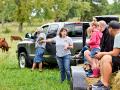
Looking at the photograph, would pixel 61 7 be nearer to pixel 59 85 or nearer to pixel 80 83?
pixel 59 85

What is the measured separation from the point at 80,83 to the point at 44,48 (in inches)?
417

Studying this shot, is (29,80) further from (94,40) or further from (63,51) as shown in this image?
(94,40)

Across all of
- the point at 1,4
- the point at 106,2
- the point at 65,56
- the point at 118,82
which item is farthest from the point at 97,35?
the point at 106,2

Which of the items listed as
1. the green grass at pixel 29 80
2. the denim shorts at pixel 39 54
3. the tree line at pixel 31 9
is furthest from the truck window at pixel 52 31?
→ the tree line at pixel 31 9

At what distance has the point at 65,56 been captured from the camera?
1383cm

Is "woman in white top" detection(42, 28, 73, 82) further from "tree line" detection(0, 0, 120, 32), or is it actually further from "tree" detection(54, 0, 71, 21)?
"tree" detection(54, 0, 71, 21)

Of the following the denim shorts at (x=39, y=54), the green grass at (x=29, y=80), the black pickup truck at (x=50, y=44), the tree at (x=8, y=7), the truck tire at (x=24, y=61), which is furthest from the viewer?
the tree at (x=8, y=7)

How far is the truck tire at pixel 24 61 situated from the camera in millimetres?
19786

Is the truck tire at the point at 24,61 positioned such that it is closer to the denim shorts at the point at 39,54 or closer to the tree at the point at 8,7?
the denim shorts at the point at 39,54

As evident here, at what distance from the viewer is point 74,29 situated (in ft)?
56.8

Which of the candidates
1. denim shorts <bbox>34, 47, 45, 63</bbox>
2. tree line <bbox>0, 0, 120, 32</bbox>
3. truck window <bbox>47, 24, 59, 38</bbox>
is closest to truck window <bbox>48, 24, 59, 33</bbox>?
truck window <bbox>47, 24, 59, 38</bbox>

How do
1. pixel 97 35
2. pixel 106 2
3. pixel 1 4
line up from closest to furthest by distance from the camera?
pixel 97 35 → pixel 1 4 → pixel 106 2

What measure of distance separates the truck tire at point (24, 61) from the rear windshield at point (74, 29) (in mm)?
3083

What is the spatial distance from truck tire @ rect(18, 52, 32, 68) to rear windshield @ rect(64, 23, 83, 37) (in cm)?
308
